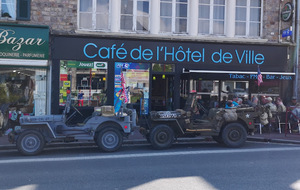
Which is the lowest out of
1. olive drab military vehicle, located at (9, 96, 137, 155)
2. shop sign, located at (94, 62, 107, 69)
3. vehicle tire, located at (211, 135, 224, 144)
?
vehicle tire, located at (211, 135, 224, 144)

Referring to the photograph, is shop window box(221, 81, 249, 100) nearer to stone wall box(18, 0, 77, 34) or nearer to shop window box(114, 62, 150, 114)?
shop window box(114, 62, 150, 114)

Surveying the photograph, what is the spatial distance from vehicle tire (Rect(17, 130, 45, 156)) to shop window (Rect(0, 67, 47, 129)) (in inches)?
196

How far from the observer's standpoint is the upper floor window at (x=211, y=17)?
14734mm

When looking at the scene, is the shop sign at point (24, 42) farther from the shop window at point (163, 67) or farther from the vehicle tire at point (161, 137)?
the vehicle tire at point (161, 137)

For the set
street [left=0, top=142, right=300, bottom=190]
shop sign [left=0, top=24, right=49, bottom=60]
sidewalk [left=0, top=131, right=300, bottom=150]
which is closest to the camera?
street [left=0, top=142, right=300, bottom=190]

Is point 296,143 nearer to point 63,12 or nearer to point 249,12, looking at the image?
point 249,12

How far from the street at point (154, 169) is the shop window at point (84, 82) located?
4.28 meters

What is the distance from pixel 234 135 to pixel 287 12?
792 cm

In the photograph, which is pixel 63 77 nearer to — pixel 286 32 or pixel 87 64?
pixel 87 64

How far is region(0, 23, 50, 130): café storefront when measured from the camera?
12.7 metres

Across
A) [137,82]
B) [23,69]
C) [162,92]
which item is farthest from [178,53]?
[23,69]

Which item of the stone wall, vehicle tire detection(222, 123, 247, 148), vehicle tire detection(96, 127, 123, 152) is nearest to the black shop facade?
the stone wall

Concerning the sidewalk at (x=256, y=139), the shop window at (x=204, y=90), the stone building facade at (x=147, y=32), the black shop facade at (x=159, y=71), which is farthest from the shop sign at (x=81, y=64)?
the shop window at (x=204, y=90)

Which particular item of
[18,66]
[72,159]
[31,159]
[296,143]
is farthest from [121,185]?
[18,66]
